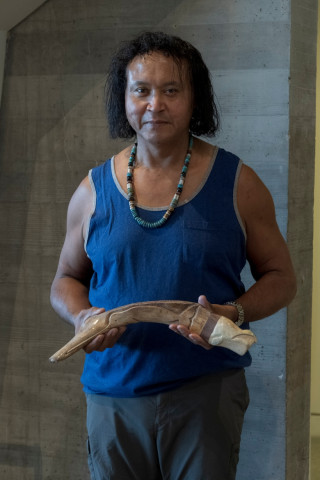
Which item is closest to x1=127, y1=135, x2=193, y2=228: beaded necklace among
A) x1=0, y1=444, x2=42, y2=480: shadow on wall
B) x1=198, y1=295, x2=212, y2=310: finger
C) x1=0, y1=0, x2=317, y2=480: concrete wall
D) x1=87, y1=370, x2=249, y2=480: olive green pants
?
x1=198, y1=295, x2=212, y2=310: finger

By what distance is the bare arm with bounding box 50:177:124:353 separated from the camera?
1963 millimetres

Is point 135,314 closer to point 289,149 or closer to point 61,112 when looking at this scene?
point 289,149

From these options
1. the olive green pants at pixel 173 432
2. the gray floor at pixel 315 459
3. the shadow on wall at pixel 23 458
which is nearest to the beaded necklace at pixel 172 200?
the olive green pants at pixel 173 432

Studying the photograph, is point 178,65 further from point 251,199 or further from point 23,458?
point 23,458

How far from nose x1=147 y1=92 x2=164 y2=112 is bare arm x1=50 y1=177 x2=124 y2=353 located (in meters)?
0.29

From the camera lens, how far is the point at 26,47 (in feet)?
9.71

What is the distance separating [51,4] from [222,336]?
5.79 ft

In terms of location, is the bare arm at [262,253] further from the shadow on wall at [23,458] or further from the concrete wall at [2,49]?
the shadow on wall at [23,458]

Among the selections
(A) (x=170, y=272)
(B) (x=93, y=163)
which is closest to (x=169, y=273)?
(A) (x=170, y=272)

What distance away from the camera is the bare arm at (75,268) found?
1.96 meters

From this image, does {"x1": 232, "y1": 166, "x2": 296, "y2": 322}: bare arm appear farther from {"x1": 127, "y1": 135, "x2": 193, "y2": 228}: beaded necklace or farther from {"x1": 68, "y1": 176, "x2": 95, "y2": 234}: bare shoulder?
{"x1": 68, "y1": 176, "x2": 95, "y2": 234}: bare shoulder

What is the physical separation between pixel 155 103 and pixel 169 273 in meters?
0.40

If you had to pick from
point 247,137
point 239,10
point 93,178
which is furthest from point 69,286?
point 239,10

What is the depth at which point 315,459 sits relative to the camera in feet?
13.1
